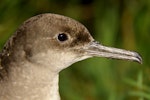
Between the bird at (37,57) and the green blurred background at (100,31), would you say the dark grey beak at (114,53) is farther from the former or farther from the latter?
the green blurred background at (100,31)

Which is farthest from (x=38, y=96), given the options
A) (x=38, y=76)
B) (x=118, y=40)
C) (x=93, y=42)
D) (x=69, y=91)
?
(x=118, y=40)

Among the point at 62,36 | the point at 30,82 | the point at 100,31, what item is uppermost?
the point at 100,31

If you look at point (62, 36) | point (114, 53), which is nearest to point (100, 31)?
point (114, 53)

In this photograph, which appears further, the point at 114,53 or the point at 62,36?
the point at 114,53

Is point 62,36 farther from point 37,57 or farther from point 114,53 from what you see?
point 114,53

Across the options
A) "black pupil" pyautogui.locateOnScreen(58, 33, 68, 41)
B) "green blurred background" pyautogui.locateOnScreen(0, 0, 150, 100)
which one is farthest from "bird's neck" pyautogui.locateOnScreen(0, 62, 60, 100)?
"green blurred background" pyautogui.locateOnScreen(0, 0, 150, 100)

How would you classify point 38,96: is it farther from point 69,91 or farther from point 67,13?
point 67,13

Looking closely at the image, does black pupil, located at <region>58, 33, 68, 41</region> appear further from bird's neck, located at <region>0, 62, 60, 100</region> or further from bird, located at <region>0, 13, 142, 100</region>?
bird's neck, located at <region>0, 62, 60, 100</region>

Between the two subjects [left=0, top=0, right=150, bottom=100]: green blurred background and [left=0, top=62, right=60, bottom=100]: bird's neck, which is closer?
[left=0, top=62, right=60, bottom=100]: bird's neck
